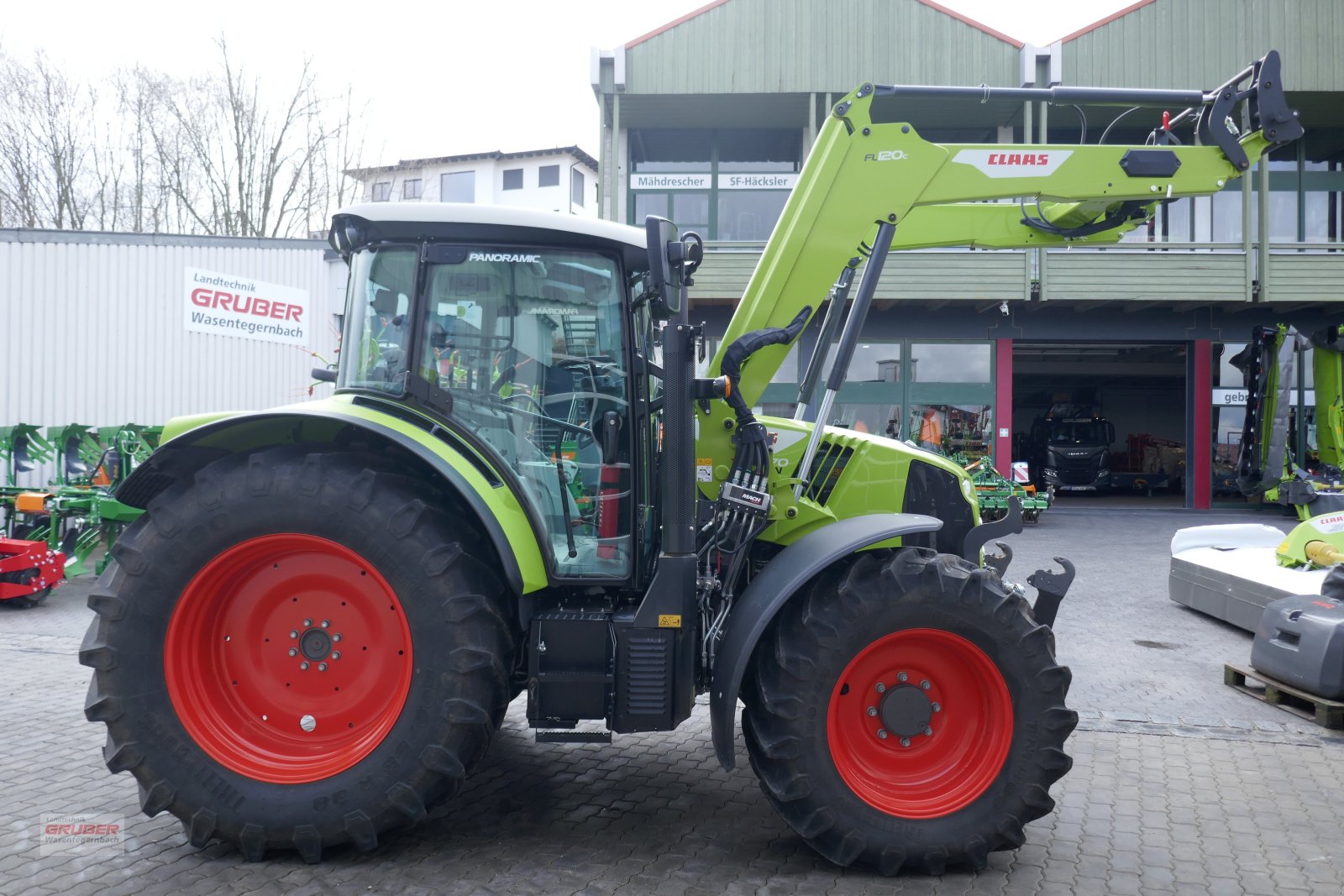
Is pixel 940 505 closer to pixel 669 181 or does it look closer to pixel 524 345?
pixel 524 345

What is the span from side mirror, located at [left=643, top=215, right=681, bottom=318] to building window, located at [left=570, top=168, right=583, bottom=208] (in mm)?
48689

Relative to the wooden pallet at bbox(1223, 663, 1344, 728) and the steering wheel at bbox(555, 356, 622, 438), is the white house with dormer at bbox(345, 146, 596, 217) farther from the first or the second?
the steering wheel at bbox(555, 356, 622, 438)

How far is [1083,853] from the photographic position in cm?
404

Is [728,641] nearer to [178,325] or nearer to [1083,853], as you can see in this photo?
[1083,853]

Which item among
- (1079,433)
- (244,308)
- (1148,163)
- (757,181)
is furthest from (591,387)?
(1079,433)

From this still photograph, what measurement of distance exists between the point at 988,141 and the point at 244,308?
14.3 metres

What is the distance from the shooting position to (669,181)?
2147 cm

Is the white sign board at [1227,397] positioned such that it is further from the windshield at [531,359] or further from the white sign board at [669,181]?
the windshield at [531,359]

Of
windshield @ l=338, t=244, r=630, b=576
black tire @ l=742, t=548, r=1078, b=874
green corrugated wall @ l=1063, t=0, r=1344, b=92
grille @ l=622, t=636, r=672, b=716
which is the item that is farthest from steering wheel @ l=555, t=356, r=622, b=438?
Answer: green corrugated wall @ l=1063, t=0, r=1344, b=92

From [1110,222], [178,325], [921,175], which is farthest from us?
[178,325]

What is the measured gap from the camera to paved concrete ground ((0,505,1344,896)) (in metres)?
3.68

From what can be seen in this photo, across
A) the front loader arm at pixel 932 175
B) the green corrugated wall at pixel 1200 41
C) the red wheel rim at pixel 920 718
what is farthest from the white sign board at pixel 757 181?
the red wheel rim at pixel 920 718

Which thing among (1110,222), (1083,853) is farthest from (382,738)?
(1110,222)

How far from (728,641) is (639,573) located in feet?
1.50
